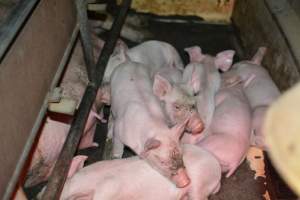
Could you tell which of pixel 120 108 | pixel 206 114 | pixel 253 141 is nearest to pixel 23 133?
pixel 120 108

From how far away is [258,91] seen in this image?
2738 mm

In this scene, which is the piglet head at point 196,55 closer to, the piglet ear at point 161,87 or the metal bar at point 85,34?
the piglet ear at point 161,87

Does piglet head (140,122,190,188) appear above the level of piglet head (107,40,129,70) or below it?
below

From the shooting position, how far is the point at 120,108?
2.44m

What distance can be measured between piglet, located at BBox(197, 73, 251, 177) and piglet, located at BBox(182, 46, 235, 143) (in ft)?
0.20

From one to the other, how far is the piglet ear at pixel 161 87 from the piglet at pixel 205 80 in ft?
0.67

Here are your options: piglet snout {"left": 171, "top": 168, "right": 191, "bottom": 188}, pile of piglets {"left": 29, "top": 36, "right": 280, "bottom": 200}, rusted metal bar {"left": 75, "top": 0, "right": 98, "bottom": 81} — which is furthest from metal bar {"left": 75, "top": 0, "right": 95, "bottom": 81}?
piglet snout {"left": 171, "top": 168, "right": 191, "bottom": 188}

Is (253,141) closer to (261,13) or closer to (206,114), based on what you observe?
(206,114)

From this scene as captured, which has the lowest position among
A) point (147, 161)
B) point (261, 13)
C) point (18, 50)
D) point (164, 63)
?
point (147, 161)

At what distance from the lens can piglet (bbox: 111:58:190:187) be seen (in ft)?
6.48

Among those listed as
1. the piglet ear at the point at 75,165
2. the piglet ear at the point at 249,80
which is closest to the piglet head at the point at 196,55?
the piglet ear at the point at 249,80

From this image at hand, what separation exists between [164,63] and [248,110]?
831 mm

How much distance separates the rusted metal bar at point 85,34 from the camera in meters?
2.50

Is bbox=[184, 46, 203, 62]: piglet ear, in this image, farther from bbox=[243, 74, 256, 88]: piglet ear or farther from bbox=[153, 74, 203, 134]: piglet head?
bbox=[153, 74, 203, 134]: piglet head
